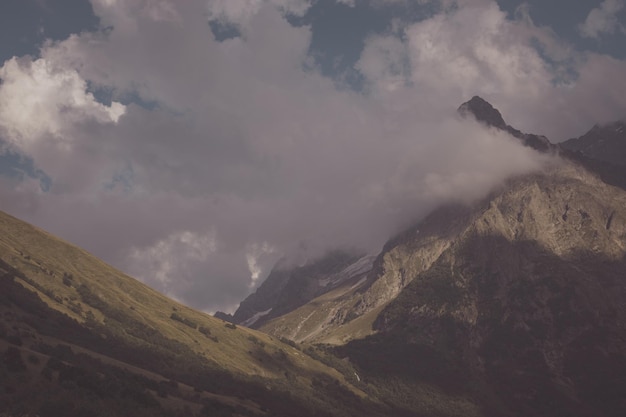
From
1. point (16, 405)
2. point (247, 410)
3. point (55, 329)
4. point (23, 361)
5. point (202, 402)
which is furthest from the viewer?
point (55, 329)

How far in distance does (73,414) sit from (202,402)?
5322cm

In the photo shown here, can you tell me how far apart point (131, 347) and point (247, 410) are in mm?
70328

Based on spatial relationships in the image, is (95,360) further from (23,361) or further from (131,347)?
(131,347)

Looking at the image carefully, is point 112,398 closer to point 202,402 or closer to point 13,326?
point 202,402

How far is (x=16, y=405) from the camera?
261 ft

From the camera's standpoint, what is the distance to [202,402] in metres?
134

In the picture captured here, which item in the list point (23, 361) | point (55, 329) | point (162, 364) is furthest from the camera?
point (162, 364)

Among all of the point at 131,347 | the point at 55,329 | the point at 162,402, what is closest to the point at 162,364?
the point at 131,347

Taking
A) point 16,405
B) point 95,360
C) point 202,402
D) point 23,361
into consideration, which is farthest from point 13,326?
point 16,405

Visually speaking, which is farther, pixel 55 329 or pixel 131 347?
pixel 131 347

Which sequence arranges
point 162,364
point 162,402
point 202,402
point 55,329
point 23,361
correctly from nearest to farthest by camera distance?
point 23,361, point 162,402, point 202,402, point 55,329, point 162,364

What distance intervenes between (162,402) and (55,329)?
6472 cm

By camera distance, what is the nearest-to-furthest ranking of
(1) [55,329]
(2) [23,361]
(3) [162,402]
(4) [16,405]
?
(4) [16,405] → (2) [23,361] → (3) [162,402] → (1) [55,329]

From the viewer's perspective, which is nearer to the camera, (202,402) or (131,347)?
(202,402)
